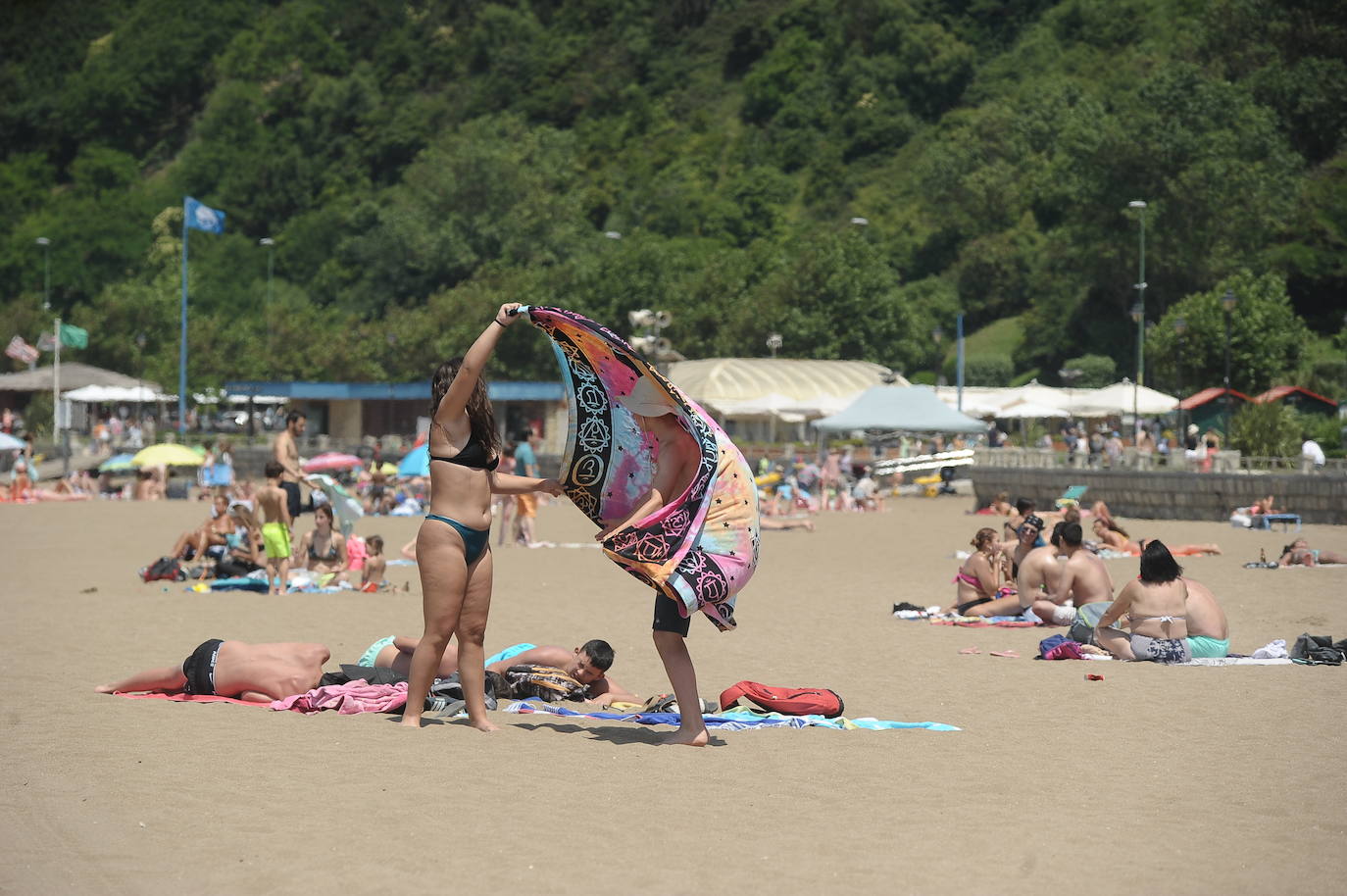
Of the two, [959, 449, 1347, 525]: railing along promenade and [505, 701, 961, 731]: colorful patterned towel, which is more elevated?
[959, 449, 1347, 525]: railing along promenade

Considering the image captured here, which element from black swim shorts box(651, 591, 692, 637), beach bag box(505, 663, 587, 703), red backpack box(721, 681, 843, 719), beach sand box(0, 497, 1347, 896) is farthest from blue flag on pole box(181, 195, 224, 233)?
black swim shorts box(651, 591, 692, 637)

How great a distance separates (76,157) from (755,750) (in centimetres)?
12441

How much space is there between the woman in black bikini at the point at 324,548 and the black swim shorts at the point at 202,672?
781cm

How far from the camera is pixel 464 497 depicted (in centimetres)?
772

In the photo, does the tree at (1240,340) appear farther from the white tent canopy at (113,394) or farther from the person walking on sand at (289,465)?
the person walking on sand at (289,465)

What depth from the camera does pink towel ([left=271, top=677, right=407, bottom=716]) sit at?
27.5 feet

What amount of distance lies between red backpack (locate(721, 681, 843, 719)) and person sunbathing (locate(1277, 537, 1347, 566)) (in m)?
10.7

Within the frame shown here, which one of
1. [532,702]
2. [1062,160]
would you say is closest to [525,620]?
[532,702]

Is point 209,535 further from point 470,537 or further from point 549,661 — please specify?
point 470,537

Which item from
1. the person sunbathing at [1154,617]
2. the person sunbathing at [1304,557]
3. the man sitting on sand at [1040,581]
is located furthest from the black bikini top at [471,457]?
the person sunbathing at [1304,557]

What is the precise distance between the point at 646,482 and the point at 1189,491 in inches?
828

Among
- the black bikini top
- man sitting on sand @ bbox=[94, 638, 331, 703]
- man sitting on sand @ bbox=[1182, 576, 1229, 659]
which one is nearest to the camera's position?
the black bikini top

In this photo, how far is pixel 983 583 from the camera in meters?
13.2

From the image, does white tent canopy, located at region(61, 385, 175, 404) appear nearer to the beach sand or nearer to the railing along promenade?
the railing along promenade
